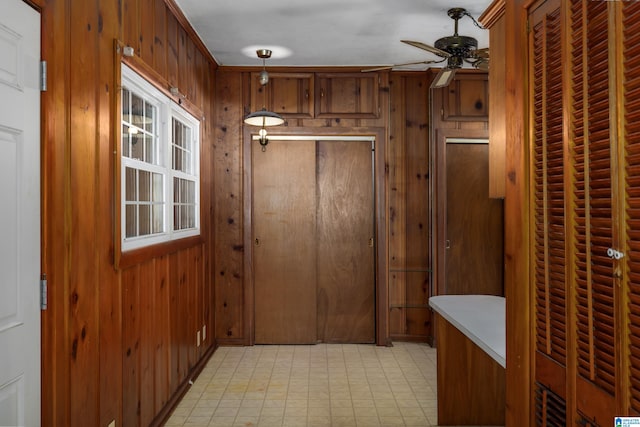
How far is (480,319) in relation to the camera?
251 centimetres

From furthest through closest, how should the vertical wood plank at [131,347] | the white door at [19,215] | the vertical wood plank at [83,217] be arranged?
the vertical wood plank at [131,347], the vertical wood plank at [83,217], the white door at [19,215]

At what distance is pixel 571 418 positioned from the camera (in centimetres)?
132

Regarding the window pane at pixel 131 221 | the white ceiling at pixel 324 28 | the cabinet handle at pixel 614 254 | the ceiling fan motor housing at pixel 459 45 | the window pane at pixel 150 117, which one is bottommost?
the cabinet handle at pixel 614 254

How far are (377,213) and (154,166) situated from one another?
94.6 inches

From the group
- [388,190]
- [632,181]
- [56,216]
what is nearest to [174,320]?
[56,216]

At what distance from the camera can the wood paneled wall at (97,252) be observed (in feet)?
5.70

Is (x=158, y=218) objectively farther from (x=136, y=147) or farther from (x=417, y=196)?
(x=417, y=196)

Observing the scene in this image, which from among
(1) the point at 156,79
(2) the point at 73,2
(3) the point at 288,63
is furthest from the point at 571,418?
(3) the point at 288,63

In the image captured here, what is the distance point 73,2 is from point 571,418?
2321 mm

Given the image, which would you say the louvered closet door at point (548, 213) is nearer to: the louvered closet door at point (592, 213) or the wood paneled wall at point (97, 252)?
the louvered closet door at point (592, 213)

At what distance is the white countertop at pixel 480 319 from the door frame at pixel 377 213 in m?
1.50

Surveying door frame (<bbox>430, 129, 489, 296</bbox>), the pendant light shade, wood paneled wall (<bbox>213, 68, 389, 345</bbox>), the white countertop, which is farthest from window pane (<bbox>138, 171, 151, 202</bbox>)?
door frame (<bbox>430, 129, 489, 296</bbox>)

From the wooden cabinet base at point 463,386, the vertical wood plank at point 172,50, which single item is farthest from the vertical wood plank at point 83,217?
the wooden cabinet base at point 463,386

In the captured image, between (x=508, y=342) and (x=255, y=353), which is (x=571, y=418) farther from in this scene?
(x=255, y=353)
